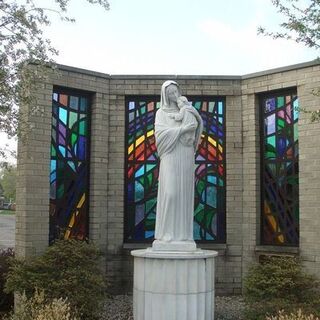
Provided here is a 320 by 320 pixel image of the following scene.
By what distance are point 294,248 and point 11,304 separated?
647 centimetres

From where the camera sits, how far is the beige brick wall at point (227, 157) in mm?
11805

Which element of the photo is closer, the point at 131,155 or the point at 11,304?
the point at 11,304

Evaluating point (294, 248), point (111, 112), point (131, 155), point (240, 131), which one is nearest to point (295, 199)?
point (294, 248)

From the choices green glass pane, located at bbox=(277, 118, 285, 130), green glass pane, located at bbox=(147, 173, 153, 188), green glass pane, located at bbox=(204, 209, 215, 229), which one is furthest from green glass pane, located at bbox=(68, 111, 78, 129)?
green glass pane, located at bbox=(277, 118, 285, 130)

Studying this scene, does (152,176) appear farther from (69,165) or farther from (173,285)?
(173,285)

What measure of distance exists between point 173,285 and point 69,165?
5556 mm

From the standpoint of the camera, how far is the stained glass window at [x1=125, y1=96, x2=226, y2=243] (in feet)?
42.0

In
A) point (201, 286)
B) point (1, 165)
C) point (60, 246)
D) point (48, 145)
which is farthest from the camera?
point (48, 145)

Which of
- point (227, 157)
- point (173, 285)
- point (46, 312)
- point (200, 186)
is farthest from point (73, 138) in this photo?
point (46, 312)

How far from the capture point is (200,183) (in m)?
12.9

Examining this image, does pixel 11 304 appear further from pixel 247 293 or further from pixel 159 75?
pixel 159 75

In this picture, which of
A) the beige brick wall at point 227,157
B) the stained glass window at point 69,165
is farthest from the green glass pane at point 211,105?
the stained glass window at point 69,165

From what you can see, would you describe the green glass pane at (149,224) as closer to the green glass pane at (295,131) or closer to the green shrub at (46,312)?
the green glass pane at (295,131)

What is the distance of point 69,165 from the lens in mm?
12242
